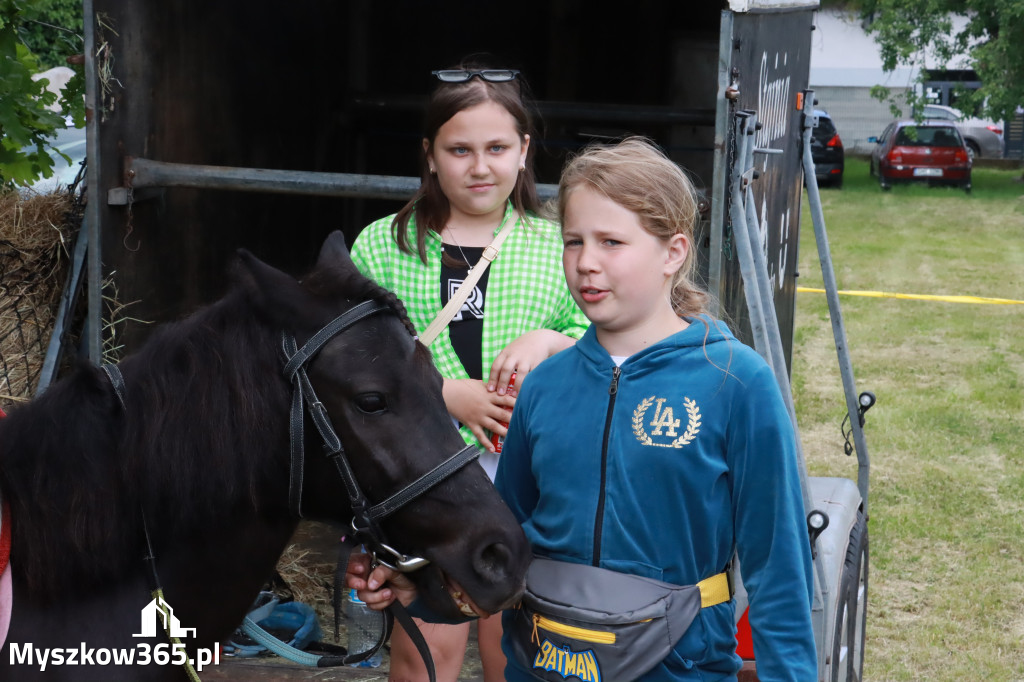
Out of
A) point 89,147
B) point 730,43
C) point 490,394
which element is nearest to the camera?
point 490,394

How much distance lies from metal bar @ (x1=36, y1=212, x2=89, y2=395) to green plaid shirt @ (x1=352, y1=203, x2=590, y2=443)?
57.9 inches

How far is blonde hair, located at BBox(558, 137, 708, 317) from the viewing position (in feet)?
5.68

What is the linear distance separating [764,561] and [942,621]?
10.5 ft

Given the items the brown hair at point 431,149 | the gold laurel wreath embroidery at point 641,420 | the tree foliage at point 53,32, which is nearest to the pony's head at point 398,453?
the gold laurel wreath embroidery at point 641,420

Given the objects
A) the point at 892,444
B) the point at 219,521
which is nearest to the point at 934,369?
the point at 892,444

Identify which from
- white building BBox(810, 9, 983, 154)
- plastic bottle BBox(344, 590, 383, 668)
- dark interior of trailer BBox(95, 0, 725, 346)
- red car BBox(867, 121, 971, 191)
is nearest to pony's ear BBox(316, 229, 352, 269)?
dark interior of trailer BBox(95, 0, 725, 346)

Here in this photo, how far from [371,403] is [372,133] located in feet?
14.4

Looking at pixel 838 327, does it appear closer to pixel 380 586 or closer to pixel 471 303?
pixel 471 303

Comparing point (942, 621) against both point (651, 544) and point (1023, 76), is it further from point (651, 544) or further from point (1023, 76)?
point (1023, 76)

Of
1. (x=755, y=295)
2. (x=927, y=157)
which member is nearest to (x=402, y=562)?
(x=755, y=295)

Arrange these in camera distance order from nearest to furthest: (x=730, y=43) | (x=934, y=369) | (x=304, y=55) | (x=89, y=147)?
(x=730, y=43), (x=89, y=147), (x=304, y=55), (x=934, y=369)

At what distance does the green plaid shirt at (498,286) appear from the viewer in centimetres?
231

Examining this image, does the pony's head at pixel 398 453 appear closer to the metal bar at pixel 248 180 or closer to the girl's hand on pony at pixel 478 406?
the girl's hand on pony at pixel 478 406

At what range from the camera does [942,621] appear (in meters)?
4.43
